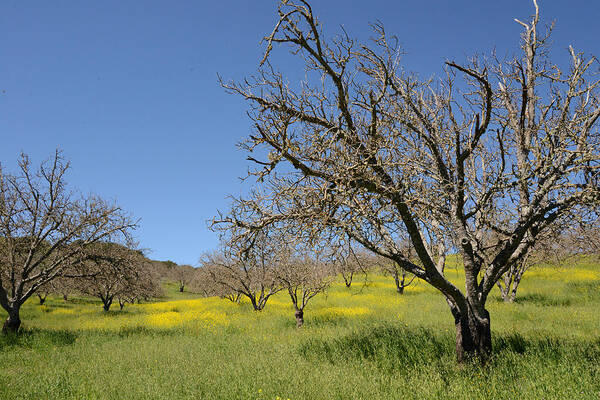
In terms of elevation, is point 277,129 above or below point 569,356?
above

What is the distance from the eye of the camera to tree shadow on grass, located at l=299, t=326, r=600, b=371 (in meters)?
7.91

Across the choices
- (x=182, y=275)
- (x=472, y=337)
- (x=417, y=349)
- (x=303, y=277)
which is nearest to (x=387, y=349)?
(x=417, y=349)

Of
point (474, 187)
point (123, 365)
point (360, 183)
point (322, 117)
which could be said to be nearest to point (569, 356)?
point (474, 187)

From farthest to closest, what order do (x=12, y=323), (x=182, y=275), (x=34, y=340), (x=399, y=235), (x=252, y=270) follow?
(x=182, y=275), (x=252, y=270), (x=12, y=323), (x=34, y=340), (x=399, y=235)

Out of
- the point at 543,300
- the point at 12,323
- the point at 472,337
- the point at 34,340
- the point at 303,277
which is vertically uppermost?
the point at 303,277

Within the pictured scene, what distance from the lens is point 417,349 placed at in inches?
355

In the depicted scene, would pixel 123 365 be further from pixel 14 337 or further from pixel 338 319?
pixel 338 319

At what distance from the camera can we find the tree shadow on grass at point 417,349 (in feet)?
26.0

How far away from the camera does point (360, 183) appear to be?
6910 millimetres

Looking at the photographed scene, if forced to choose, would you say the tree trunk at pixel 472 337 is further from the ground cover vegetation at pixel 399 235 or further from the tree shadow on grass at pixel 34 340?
the tree shadow on grass at pixel 34 340

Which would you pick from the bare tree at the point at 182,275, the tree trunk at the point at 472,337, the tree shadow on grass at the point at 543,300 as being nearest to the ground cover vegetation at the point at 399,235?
the tree trunk at the point at 472,337

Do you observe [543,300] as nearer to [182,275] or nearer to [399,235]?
[399,235]

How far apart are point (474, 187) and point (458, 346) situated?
12.6 feet

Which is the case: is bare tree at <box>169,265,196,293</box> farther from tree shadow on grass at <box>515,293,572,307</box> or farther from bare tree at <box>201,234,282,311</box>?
tree shadow on grass at <box>515,293,572,307</box>
